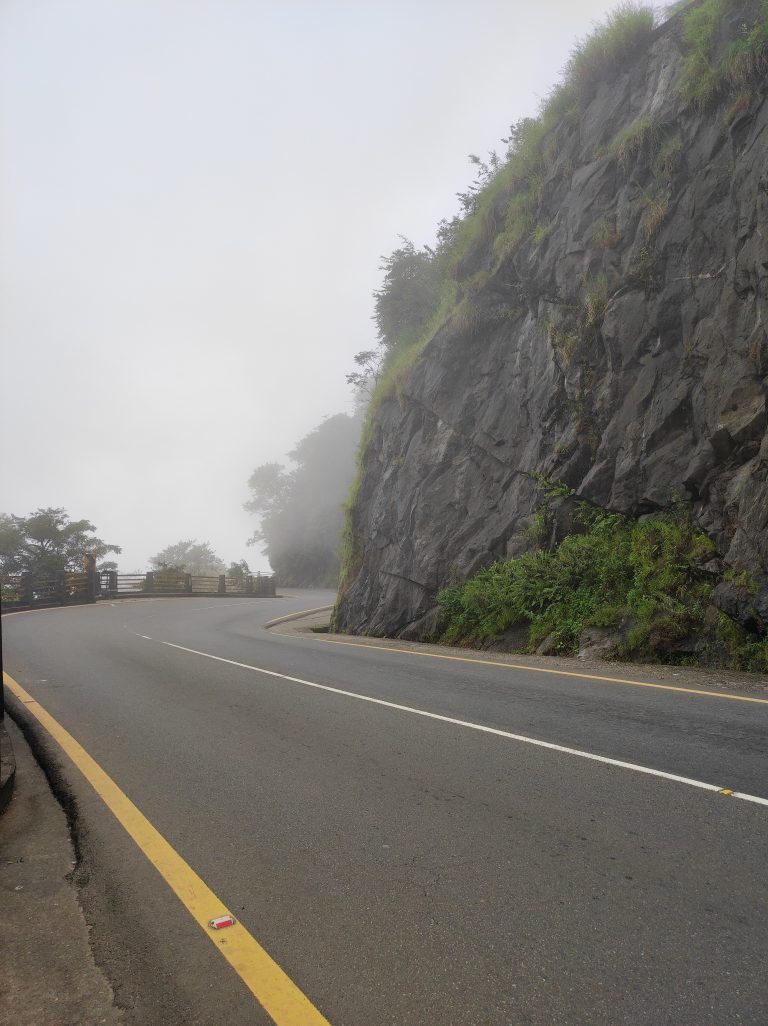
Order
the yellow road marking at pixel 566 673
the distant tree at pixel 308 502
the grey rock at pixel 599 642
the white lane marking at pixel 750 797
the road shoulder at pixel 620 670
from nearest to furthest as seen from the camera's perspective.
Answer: the white lane marking at pixel 750 797, the yellow road marking at pixel 566 673, the road shoulder at pixel 620 670, the grey rock at pixel 599 642, the distant tree at pixel 308 502

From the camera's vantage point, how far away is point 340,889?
3.45m

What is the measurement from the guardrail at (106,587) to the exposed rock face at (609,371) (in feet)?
48.8

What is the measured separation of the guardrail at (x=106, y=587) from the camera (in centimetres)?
2977

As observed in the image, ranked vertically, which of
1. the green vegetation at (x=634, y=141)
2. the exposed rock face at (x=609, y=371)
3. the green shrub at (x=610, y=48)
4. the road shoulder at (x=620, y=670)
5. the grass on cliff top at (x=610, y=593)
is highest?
the green shrub at (x=610, y=48)

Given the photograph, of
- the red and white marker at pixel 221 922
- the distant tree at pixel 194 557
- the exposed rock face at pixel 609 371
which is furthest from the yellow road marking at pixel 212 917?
the distant tree at pixel 194 557

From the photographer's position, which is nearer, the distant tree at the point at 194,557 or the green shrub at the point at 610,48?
the green shrub at the point at 610,48

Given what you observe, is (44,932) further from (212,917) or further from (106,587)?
(106,587)

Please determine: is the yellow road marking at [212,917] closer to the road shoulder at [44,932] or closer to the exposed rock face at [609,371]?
the road shoulder at [44,932]

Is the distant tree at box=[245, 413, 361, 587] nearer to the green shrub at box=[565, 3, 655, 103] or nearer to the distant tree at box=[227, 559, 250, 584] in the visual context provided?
the distant tree at box=[227, 559, 250, 584]

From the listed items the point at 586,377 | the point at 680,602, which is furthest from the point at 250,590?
the point at 680,602

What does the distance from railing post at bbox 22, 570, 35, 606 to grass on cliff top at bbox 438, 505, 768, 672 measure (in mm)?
21334

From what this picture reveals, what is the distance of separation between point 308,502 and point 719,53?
211ft

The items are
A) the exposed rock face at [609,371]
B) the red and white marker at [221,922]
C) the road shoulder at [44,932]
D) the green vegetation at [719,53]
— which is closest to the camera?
the road shoulder at [44,932]

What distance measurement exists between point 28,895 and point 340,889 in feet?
5.05
